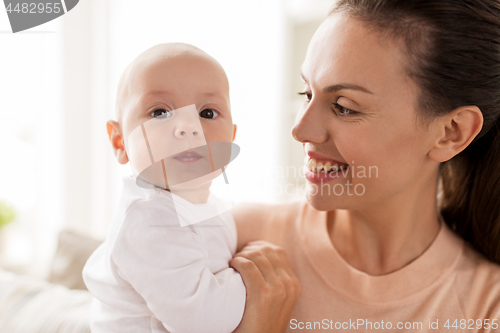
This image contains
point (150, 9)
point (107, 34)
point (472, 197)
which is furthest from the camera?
point (107, 34)

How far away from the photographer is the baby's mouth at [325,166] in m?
1.00

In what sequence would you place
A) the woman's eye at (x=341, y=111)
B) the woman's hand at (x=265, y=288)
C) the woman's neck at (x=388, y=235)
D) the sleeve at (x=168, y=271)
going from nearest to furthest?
1. the sleeve at (x=168, y=271)
2. the woman's hand at (x=265, y=288)
3. the woman's eye at (x=341, y=111)
4. the woman's neck at (x=388, y=235)

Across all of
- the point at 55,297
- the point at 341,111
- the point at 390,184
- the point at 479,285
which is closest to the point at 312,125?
the point at 341,111

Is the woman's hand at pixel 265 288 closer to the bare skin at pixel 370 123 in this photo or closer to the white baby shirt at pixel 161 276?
the white baby shirt at pixel 161 276

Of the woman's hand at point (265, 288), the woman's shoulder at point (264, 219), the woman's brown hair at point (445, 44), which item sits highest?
the woman's brown hair at point (445, 44)

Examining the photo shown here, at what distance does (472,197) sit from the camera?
1209 millimetres

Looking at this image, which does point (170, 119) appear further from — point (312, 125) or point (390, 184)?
point (390, 184)

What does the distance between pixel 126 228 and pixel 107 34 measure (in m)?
1.98

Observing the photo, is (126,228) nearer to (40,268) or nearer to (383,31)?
(383,31)

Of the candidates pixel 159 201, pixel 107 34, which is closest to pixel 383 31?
pixel 159 201

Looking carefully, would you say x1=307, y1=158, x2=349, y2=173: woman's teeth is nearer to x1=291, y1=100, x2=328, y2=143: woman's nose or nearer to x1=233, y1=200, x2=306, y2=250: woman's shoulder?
x1=291, y1=100, x2=328, y2=143: woman's nose

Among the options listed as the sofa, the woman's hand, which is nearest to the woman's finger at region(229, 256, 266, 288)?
the woman's hand

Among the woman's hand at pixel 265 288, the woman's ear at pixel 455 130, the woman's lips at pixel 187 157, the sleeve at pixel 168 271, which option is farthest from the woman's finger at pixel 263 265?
the woman's ear at pixel 455 130

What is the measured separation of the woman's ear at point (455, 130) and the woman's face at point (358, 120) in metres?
0.03
